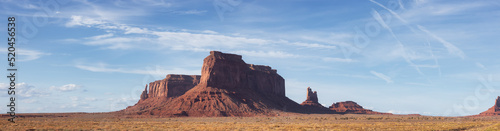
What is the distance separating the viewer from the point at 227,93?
126812 millimetres

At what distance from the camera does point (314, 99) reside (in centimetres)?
19188

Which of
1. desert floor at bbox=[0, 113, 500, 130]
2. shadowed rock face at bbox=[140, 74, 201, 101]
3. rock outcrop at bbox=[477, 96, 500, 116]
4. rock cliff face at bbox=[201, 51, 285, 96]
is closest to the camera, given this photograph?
desert floor at bbox=[0, 113, 500, 130]

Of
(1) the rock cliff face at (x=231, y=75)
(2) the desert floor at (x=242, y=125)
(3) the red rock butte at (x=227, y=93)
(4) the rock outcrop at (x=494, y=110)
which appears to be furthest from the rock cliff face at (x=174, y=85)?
(4) the rock outcrop at (x=494, y=110)

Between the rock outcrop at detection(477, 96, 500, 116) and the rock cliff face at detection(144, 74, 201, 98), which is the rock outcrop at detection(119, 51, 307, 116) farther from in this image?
the rock outcrop at detection(477, 96, 500, 116)

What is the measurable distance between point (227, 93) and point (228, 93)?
38 cm

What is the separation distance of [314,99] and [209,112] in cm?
9242

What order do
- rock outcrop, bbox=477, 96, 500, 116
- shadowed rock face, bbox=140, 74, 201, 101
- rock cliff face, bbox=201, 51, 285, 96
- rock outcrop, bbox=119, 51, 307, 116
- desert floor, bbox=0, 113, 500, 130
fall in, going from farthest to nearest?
rock outcrop, bbox=477, 96, 500, 116 → shadowed rock face, bbox=140, 74, 201, 101 → rock cliff face, bbox=201, 51, 285, 96 → rock outcrop, bbox=119, 51, 307, 116 → desert floor, bbox=0, 113, 500, 130

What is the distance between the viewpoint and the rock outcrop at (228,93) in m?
115

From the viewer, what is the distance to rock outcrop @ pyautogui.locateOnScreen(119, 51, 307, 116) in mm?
114562

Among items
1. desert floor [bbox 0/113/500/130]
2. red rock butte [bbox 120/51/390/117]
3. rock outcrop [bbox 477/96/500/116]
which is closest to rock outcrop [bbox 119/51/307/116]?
red rock butte [bbox 120/51/390/117]

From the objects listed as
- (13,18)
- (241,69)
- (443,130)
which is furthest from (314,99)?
(13,18)

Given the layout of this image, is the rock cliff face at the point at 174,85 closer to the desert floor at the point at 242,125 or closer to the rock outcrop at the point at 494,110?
the desert floor at the point at 242,125

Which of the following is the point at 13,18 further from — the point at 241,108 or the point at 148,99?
the point at 148,99

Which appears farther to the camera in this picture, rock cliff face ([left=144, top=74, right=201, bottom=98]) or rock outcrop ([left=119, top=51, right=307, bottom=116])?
rock cliff face ([left=144, top=74, right=201, bottom=98])
